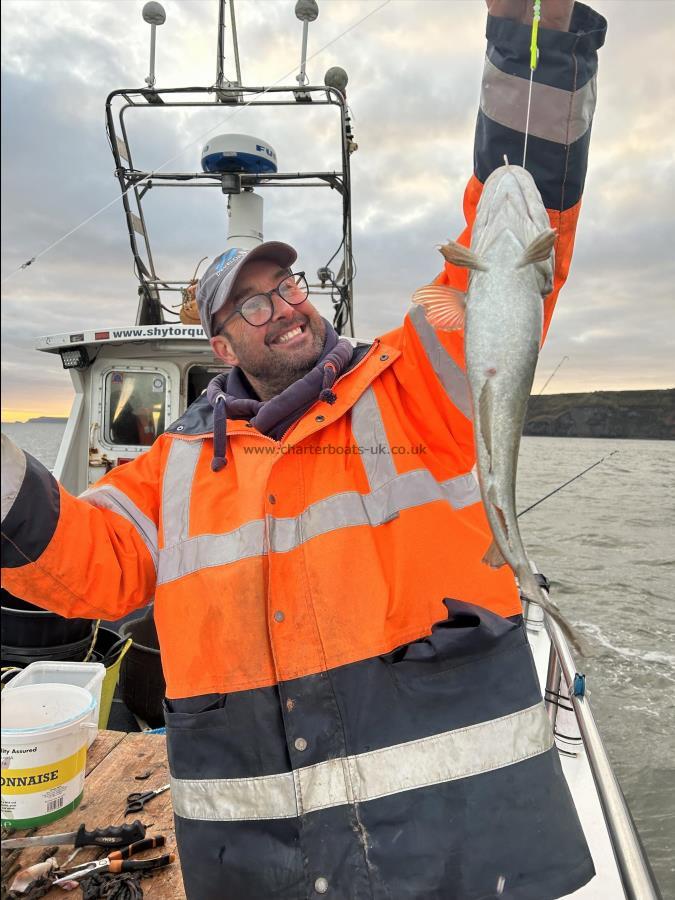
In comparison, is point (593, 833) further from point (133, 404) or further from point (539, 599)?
point (133, 404)

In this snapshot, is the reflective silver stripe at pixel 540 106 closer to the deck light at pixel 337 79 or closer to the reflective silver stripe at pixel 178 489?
the reflective silver stripe at pixel 178 489

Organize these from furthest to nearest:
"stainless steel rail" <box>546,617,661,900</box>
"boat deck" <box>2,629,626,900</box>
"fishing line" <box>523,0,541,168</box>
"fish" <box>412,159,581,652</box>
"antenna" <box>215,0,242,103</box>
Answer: "antenna" <box>215,0,242,103</box>
"boat deck" <box>2,629,626,900</box>
"stainless steel rail" <box>546,617,661,900</box>
"fishing line" <box>523,0,541,168</box>
"fish" <box>412,159,581,652</box>

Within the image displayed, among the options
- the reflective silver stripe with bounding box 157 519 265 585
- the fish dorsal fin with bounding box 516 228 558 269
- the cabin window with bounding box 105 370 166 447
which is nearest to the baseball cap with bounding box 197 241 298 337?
the reflective silver stripe with bounding box 157 519 265 585

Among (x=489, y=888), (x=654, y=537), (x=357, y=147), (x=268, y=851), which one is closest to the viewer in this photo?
(x=489, y=888)

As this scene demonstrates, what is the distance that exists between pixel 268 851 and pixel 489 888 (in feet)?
1.95

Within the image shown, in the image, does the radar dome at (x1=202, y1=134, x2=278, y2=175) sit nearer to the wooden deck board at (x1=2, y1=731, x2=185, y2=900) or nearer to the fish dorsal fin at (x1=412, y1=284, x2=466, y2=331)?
the wooden deck board at (x1=2, y1=731, x2=185, y2=900)

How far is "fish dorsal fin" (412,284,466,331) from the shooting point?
4.64ft

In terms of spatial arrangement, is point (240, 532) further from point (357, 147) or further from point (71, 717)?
point (357, 147)

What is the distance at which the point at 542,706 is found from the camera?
176 cm

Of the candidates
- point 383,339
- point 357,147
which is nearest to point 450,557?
point 383,339

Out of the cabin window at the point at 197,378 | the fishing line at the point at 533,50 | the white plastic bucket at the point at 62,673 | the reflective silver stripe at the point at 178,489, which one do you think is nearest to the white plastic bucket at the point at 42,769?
the white plastic bucket at the point at 62,673

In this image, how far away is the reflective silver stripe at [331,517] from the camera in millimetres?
1881

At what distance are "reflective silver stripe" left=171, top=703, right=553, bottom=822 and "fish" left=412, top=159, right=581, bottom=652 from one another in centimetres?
58

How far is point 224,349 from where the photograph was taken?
263 cm
